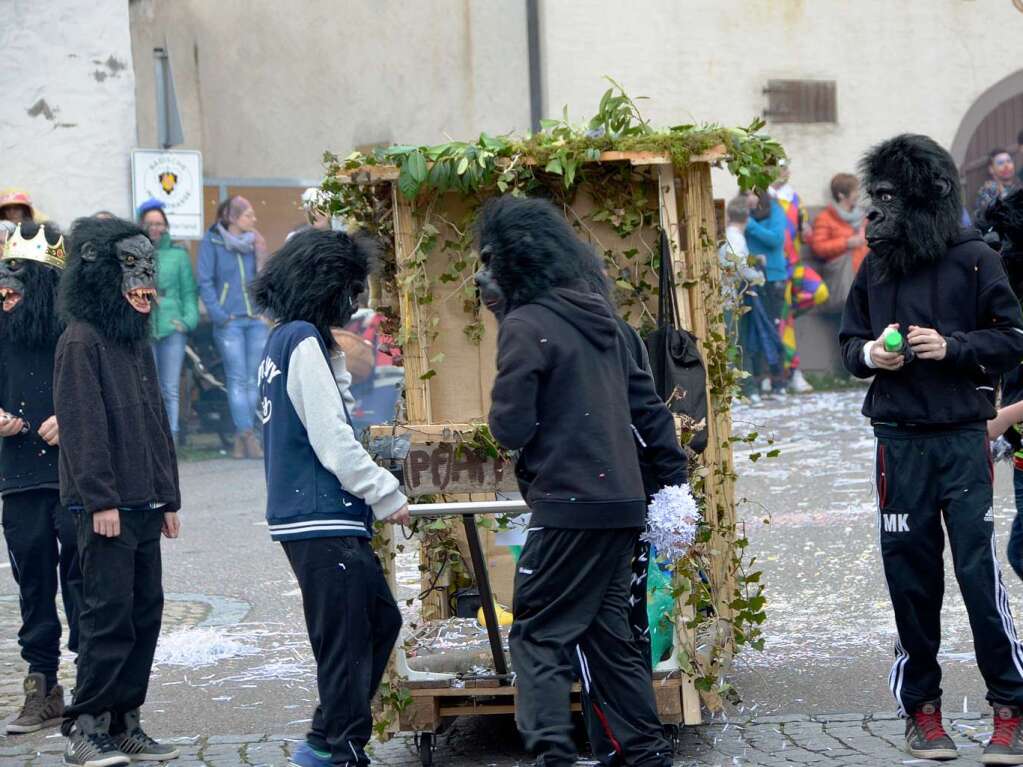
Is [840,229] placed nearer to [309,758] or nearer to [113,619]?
[113,619]

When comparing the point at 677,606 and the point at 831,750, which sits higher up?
the point at 677,606

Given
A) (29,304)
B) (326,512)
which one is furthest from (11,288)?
(326,512)

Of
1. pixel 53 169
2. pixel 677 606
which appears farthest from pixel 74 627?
pixel 53 169

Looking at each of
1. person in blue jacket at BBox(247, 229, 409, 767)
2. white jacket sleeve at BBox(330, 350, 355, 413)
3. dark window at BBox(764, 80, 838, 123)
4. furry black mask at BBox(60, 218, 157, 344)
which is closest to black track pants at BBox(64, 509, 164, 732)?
furry black mask at BBox(60, 218, 157, 344)

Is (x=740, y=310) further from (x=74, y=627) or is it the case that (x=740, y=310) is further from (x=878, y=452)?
(x=74, y=627)

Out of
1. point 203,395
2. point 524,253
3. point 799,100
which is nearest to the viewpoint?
point 524,253

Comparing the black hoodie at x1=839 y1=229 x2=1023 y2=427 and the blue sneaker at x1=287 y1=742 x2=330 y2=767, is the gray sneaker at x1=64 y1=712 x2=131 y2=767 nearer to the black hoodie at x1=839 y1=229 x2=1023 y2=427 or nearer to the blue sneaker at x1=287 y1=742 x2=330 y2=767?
the blue sneaker at x1=287 y1=742 x2=330 y2=767

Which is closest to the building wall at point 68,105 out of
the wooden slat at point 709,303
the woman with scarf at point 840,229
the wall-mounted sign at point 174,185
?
the wall-mounted sign at point 174,185

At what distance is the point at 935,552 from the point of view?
5227 millimetres

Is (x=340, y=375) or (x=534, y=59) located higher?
(x=534, y=59)

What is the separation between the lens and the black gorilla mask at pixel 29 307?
6191 millimetres

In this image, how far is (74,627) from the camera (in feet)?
20.6

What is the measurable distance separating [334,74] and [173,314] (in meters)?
5.14

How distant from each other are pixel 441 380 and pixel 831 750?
6.72ft
